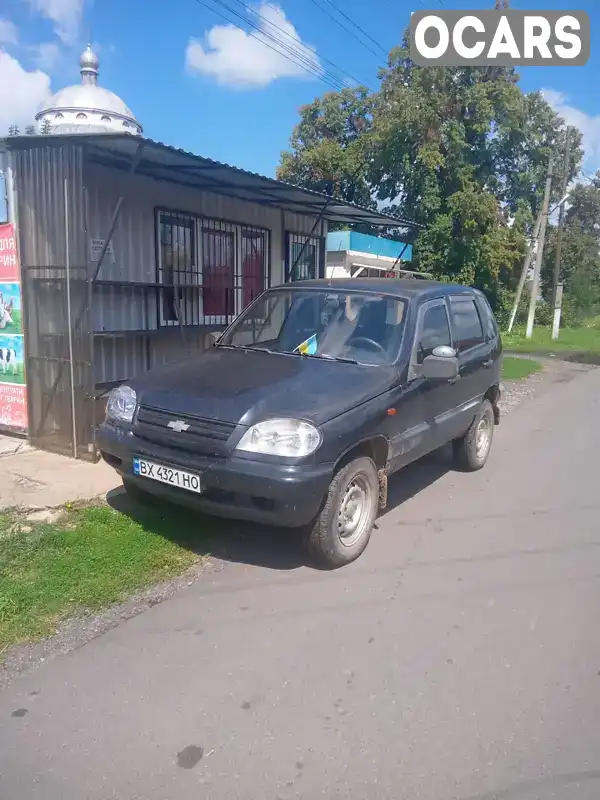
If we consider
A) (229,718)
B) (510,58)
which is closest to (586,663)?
(229,718)

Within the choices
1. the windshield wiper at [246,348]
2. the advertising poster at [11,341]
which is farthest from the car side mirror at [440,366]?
the advertising poster at [11,341]

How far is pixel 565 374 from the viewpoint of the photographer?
1576 cm

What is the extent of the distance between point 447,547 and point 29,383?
14.6ft

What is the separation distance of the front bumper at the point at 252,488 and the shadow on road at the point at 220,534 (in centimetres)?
49

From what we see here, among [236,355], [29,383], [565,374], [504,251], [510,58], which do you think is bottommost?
[565,374]

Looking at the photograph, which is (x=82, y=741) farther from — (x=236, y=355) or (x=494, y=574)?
(x=236, y=355)

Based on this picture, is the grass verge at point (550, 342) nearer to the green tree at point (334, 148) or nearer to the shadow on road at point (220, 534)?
the green tree at point (334, 148)

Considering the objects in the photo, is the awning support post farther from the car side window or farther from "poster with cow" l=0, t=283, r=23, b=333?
"poster with cow" l=0, t=283, r=23, b=333

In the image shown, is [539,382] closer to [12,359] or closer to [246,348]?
[246,348]

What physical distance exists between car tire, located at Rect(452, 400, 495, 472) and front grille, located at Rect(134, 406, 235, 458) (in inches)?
128

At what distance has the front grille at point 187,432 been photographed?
4004 mm

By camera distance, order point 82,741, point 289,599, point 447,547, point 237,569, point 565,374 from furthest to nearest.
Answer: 1. point 565,374
2. point 447,547
3. point 237,569
4. point 289,599
5. point 82,741

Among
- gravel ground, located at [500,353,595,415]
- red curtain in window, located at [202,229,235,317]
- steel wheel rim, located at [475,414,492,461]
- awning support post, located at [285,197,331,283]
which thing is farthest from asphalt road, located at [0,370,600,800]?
gravel ground, located at [500,353,595,415]

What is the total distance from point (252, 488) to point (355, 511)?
94 cm
